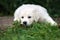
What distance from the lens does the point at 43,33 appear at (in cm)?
636

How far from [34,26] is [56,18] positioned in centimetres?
227

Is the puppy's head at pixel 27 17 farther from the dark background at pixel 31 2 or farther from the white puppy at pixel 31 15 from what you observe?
the dark background at pixel 31 2

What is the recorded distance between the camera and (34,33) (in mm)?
6453

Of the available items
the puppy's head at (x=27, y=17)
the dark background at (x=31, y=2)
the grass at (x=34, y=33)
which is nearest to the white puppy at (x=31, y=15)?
the puppy's head at (x=27, y=17)

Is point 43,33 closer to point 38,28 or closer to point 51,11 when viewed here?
point 38,28

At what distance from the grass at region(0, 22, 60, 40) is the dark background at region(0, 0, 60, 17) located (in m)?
2.67

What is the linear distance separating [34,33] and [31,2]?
3.62 m

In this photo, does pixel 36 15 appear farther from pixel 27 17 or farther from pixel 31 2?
pixel 31 2

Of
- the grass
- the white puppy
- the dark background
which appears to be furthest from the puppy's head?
the dark background

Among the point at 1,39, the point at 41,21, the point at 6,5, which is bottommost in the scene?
the point at 1,39

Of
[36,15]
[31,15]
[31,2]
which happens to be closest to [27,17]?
[31,15]

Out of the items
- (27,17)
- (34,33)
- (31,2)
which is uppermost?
(31,2)

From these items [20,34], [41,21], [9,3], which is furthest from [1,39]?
[9,3]

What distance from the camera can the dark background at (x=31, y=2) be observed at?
31.7 feet
